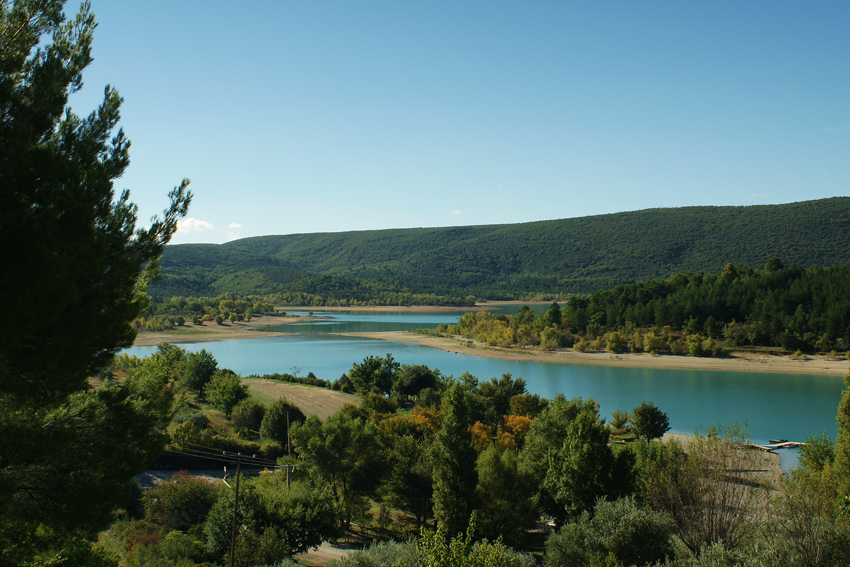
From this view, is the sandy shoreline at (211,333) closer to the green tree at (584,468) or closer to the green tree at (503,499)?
the green tree at (503,499)

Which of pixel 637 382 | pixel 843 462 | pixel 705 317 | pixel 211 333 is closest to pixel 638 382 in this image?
pixel 637 382

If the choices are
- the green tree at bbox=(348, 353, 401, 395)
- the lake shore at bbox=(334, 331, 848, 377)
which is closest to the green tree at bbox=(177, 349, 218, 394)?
the green tree at bbox=(348, 353, 401, 395)

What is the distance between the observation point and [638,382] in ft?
151

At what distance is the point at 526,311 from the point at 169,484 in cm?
5967

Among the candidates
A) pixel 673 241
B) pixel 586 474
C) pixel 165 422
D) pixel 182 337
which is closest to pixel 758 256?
pixel 673 241

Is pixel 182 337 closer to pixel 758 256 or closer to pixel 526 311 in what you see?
pixel 526 311

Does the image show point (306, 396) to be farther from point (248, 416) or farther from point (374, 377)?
point (248, 416)

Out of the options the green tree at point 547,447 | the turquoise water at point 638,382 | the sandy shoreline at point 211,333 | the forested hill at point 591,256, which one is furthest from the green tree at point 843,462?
the forested hill at point 591,256

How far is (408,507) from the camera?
1812 centimetres

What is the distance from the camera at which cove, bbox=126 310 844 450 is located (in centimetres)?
3350

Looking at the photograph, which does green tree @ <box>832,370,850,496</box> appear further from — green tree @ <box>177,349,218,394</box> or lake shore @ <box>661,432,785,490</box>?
green tree @ <box>177,349,218,394</box>

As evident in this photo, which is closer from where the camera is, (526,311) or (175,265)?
(526,311)

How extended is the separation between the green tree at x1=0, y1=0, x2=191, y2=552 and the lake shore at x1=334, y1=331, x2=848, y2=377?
53.7m

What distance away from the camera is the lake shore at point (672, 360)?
49250 mm
